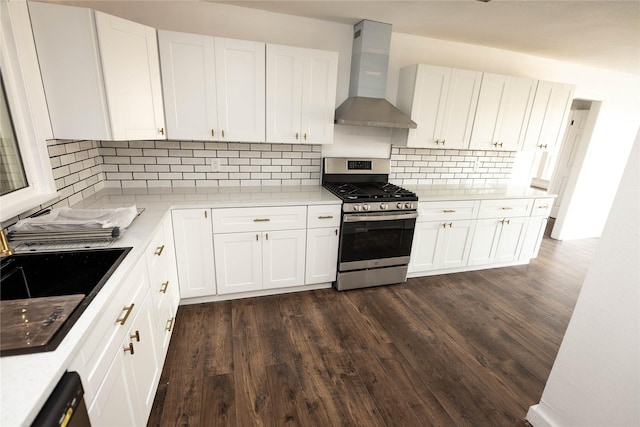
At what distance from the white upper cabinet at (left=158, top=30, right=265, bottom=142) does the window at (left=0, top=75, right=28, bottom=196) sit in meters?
0.92

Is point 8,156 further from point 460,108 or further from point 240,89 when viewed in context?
point 460,108

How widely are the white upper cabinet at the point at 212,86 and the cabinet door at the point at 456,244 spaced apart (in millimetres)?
2206

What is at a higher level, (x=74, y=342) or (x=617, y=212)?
(x=617, y=212)

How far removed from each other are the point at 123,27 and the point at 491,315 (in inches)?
141

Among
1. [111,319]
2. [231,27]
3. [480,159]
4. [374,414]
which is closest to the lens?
A: [111,319]

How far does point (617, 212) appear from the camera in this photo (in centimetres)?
135

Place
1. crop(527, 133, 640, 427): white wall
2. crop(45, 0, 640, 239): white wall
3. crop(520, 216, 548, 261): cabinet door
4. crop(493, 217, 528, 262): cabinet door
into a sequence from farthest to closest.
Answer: crop(520, 216, 548, 261): cabinet door < crop(493, 217, 528, 262): cabinet door < crop(45, 0, 640, 239): white wall < crop(527, 133, 640, 427): white wall

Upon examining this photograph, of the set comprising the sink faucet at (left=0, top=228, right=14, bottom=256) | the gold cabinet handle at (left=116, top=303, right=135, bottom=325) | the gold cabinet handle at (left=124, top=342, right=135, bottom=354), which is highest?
the sink faucet at (left=0, top=228, right=14, bottom=256)

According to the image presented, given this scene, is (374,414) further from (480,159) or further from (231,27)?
(480,159)

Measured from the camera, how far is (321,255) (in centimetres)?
276

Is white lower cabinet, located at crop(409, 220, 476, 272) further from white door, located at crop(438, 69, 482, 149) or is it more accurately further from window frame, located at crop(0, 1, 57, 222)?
window frame, located at crop(0, 1, 57, 222)

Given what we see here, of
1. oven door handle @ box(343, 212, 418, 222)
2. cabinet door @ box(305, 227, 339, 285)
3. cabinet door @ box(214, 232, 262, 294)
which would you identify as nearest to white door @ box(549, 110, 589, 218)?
oven door handle @ box(343, 212, 418, 222)

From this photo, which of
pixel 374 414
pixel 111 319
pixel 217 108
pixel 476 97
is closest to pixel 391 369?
pixel 374 414

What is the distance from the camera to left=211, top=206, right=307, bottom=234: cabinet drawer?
2383mm
